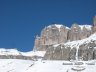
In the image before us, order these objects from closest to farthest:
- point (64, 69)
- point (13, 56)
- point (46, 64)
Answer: point (64, 69), point (46, 64), point (13, 56)

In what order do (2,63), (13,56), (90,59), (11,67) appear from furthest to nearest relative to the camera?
(13,56) < (2,63) < (11,67) < (90,59)

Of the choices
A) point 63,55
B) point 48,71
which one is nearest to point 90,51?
point 63,55

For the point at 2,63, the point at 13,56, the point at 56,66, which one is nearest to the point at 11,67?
the point at 2,63

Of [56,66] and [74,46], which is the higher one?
[74,46]

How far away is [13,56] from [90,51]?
85.3m

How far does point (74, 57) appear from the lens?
11938 centimetres

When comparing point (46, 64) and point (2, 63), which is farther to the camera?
point (2, 63)

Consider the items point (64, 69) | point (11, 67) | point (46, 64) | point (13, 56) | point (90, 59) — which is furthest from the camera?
point (13, 56)

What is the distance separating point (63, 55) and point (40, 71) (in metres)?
30.6

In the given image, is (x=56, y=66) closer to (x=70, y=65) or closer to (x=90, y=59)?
(x=70, y=65)

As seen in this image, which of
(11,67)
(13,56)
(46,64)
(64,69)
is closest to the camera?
(64,69)

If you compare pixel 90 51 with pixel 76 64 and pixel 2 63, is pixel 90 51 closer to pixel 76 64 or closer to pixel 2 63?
pixel 76 64

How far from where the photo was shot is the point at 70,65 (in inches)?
3880

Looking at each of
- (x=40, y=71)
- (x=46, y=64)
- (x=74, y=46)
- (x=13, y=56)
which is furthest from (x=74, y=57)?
(x=13, y=56)
